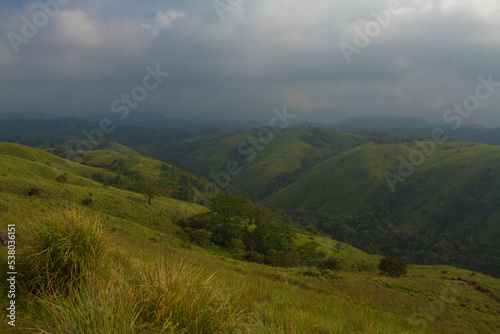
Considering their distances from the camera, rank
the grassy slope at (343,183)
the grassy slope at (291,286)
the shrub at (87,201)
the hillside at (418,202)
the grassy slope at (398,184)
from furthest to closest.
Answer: the grassy slope at (343,183), the grassy slope at (398,184), the hillside at (418,202), the shrub at (87,201), the grassy slope at (291,286)

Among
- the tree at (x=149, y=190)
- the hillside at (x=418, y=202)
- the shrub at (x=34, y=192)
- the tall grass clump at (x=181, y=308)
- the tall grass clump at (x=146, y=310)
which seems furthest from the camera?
the hillside at (x=418, y=202)

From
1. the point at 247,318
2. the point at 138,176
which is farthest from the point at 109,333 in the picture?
the point at 138,176

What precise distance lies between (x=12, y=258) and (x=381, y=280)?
84.4 ft

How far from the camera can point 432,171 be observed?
13138 centimetres

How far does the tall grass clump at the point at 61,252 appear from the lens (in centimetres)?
447

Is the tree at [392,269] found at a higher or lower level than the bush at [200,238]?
higher

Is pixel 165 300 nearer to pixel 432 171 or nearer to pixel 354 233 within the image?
pixel 354 233

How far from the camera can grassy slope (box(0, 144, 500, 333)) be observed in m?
4.82

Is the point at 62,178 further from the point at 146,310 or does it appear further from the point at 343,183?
the point at 343,183

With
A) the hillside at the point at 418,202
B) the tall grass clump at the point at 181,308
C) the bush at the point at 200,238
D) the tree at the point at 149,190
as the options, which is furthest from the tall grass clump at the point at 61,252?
the hillside at the point at 418,202

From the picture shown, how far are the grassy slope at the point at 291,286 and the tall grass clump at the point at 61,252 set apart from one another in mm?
508

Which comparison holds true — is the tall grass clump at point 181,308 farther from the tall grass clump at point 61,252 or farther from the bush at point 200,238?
the bush at point 200,238

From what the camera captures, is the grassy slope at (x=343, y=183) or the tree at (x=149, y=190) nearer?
the tree at (x=149, y=190)

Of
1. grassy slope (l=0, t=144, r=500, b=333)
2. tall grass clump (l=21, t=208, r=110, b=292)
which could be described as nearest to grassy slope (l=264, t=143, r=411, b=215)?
grassy slope (l=0, t=144, r=500, b=333)
